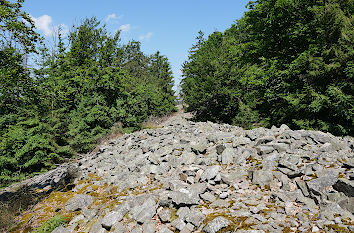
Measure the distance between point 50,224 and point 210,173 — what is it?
4.33 meters

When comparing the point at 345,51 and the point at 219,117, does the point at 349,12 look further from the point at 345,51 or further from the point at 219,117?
the point at 219,117

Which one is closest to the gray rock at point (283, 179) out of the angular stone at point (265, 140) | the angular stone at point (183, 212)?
the angular stone at point (265, 140)

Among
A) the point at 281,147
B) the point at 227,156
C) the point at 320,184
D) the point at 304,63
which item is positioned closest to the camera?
the point at 320,184

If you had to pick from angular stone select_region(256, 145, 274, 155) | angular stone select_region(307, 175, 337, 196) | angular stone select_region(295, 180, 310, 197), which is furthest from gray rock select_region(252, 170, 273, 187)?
angular stone select_region(256, 145, 274, 155)

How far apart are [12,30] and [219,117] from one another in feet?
60.1

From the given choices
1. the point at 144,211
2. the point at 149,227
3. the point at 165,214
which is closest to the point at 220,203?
the point at 165,214

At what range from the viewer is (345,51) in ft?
35.9

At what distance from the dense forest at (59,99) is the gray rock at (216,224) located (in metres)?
7.75

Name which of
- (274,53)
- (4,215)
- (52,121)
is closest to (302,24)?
(274,53)

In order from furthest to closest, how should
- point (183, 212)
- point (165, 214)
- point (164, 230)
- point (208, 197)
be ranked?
point (208, 197)
point (165, 214)
point (183, 212)
point (164, 230)

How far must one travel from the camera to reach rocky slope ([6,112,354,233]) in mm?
3270

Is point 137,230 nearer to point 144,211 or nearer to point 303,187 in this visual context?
point 144,211

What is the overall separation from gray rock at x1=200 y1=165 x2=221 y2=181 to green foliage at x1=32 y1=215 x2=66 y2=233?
12.5 feet

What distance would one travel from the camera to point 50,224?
501 cm
